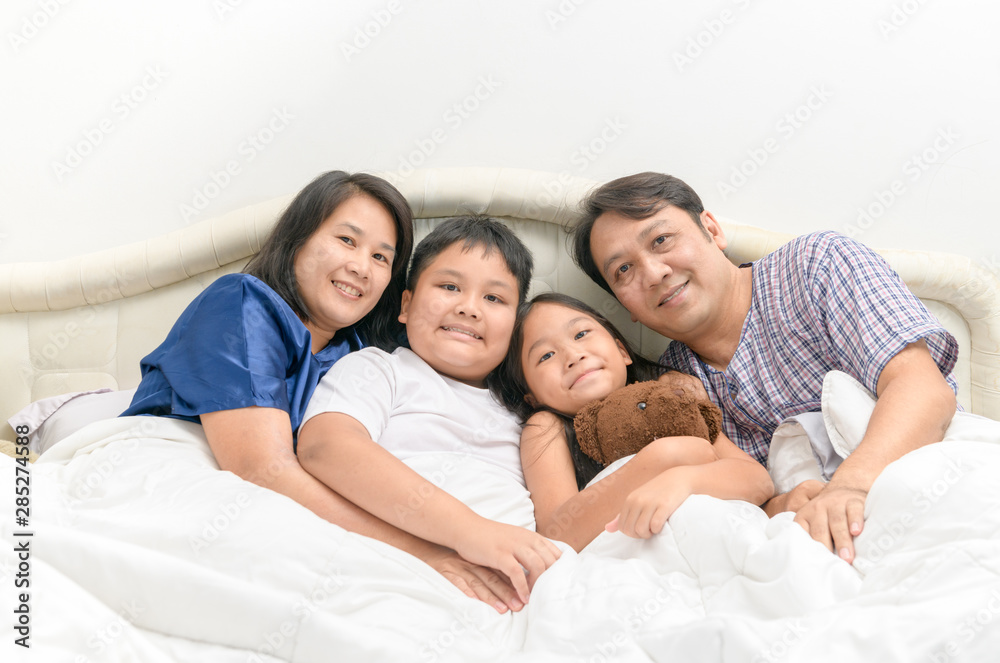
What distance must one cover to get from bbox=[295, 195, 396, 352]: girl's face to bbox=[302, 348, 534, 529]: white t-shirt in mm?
101

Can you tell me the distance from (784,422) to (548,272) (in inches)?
22.9

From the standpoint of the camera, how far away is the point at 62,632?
1.87 feet

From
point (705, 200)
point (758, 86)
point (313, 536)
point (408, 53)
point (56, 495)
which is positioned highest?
point (408, 53)

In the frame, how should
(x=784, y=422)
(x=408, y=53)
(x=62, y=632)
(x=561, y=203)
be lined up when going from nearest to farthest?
(x=62, y=632), (x=784, y=422), (x=561, y=203), (x=408, y=53)

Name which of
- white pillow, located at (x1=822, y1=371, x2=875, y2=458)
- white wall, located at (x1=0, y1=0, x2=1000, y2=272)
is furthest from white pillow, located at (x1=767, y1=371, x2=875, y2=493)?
white wall, located at (x1=0, y1=0, x2=1000, y2=272)

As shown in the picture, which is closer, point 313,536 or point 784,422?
point 313,536

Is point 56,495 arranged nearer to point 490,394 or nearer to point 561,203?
point 490,394

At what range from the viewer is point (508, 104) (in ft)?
4.93

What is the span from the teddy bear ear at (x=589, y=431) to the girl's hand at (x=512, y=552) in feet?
0.77

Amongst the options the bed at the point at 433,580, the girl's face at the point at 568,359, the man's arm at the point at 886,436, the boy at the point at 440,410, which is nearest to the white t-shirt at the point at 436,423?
the boy at the point at 440,410

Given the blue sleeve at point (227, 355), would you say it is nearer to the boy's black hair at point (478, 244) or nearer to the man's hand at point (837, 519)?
the boy's black hair at point (478, 244)

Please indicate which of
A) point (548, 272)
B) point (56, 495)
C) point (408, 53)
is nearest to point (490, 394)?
point (548, 272)

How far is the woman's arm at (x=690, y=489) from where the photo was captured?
2.48ft

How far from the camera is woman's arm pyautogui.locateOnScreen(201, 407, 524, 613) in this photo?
909 mm
